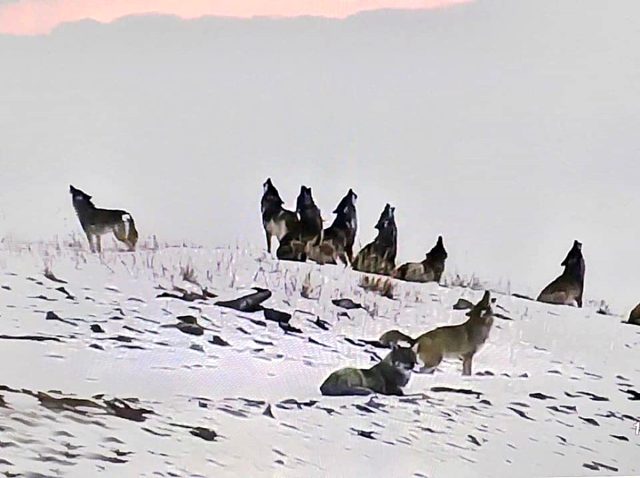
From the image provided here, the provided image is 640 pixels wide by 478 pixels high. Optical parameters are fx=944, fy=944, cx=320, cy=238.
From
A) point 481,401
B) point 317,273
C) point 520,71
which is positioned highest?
point 520,71

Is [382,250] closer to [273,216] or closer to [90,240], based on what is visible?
[273,216]

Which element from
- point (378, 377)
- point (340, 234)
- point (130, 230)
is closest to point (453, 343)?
point (378, 377)

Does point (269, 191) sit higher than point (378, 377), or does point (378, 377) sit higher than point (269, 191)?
point (269, 191)

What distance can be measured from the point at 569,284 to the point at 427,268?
20 cm

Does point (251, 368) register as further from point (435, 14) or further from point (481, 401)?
point (435, 14)

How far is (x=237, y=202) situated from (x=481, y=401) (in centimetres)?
42

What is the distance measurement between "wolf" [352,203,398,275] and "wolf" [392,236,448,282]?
0.02 m

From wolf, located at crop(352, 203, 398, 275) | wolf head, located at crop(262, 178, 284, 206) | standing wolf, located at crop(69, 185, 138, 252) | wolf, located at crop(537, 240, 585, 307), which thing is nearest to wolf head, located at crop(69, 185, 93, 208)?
standing wolf, located at crop(69, 185, 138, 252)

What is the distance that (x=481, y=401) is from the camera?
1272 millimetres

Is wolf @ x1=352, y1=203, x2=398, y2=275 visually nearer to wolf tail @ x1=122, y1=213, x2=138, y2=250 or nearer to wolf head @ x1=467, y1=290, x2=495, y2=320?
wolf head @ x1=467, y1=290, x2=495, y2=320

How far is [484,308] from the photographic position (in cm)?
127

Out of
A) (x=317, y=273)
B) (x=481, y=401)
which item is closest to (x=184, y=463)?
(x=317, y=273)

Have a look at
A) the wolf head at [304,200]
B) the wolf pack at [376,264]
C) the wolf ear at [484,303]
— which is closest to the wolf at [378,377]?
the wolf pack at [376,264]

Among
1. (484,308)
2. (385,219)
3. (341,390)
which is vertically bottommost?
(341,390)
